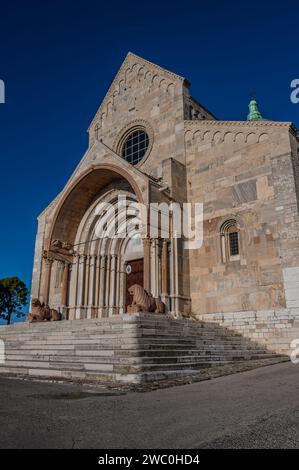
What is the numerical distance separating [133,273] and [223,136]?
7973 millimetres

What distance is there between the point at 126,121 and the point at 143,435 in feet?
65.5

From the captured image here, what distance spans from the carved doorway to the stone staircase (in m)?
6.10

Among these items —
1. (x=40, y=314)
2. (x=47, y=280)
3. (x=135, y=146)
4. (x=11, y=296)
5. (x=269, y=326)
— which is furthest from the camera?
(x=11, y=296)

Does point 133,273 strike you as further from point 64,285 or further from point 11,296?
point 11,296

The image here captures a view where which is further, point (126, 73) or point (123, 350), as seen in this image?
point (126, 73)

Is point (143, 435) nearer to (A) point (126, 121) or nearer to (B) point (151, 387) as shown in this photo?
(B) point (151, 387)

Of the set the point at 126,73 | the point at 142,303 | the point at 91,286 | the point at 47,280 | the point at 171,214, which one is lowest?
the point at 142,303

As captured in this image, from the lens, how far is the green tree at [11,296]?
35.9 m

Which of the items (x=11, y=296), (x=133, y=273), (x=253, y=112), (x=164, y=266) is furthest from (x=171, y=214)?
(x=253, y=112)

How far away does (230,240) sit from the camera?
15.5 meters

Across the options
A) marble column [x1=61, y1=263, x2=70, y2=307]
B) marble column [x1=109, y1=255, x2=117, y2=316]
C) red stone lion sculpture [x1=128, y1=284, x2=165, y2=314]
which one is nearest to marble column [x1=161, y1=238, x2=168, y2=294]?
red stone lion sculpture [x1=128, y1=284, x2=165, y2=314]

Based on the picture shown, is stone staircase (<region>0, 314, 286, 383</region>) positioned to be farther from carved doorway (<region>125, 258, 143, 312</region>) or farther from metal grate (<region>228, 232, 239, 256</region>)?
carved doorway (<region>125, 258, 143, 312</region>)

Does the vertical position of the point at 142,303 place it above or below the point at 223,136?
below

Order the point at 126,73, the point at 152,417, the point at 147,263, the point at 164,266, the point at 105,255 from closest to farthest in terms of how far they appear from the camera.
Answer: the point at 152,417
the point at 147,263
the point at 164,266
the point at 105,255
the point at 126,73
